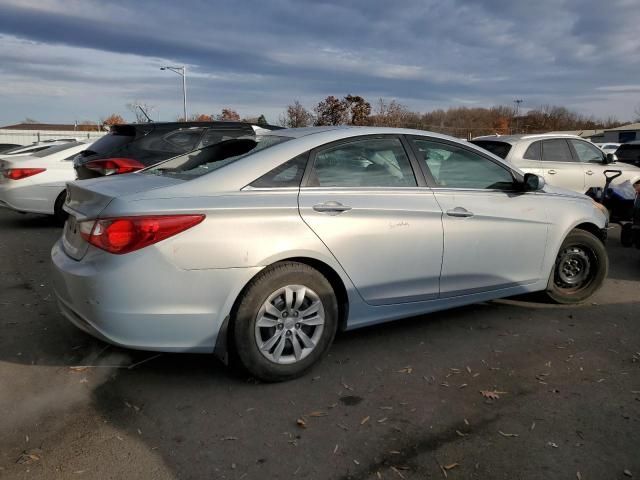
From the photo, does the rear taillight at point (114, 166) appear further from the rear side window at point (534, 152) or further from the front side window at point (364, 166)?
the rear side window at point (534, 152)

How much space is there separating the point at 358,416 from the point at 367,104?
1095 inches

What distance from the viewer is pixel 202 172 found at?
3480 millimetres

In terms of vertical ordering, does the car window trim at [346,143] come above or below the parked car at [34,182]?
above

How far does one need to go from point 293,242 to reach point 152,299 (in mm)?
876

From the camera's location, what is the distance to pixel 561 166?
30.1 ft

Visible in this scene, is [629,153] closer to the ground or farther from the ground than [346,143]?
closer to the ground

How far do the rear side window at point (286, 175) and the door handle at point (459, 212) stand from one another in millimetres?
1181

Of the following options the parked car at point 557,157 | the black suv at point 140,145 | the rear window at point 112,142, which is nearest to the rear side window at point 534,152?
the parked car at point 557,157

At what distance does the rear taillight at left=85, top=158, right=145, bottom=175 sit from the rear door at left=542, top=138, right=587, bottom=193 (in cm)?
642

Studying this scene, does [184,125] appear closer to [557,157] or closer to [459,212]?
[459,212]

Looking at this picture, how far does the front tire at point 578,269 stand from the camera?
192 inches

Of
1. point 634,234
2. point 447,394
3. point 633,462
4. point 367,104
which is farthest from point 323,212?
point 367,104

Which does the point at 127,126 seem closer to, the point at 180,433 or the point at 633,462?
the point at 180,433

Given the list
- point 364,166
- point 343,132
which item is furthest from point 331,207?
point 343,132
